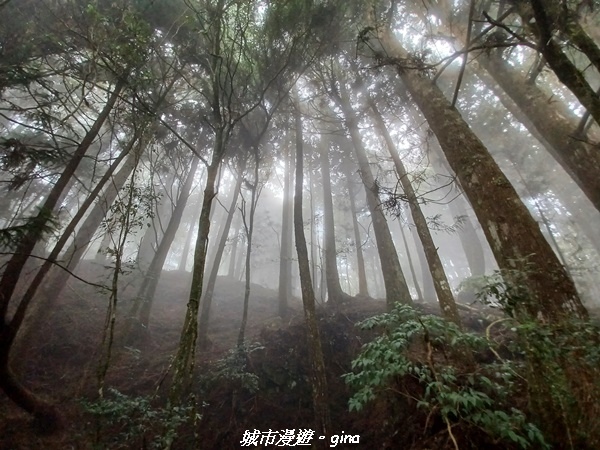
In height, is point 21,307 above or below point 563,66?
below

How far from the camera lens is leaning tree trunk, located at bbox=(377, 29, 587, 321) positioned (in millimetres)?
3250

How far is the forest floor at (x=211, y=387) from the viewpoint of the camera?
5.36m

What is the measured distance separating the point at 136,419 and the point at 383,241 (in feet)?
23.9

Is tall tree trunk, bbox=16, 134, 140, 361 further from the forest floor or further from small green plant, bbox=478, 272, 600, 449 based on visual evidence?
small green plant, bbox=478, 272, 600, 449

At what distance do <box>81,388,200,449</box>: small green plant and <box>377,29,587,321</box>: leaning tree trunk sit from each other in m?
3.91

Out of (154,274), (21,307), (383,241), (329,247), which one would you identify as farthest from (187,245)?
(21,307)

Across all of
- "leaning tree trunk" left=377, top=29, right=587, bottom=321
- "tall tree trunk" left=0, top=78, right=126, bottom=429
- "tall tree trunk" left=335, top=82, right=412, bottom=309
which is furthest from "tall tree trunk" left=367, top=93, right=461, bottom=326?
"tall tree trunk" left=0, top=78, right=126, bottom=429

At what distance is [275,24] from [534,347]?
854cm

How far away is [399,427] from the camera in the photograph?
4844mm

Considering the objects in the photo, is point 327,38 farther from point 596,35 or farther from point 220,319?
point 220,319

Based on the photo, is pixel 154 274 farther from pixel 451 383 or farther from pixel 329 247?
pixel 451 383

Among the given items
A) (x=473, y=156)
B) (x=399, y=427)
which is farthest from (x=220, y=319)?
(x=473, y=156)

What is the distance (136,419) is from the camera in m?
4.54

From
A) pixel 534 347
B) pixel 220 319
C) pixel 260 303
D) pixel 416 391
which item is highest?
pixel 260 303
